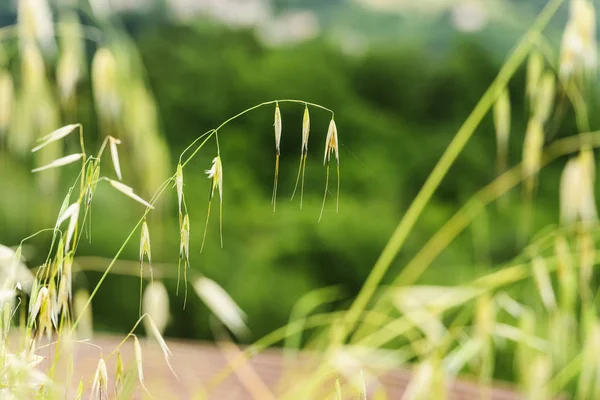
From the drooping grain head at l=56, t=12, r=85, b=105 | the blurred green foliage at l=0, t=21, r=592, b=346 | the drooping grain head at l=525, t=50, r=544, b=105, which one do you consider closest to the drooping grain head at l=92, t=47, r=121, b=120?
the drooping grain head at l=56, t=12, r=85, b=105

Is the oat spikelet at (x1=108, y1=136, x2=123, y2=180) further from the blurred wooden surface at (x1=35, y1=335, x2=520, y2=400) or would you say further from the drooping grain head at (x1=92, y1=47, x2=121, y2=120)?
the blurred wooden surface at (x1=35, y1=335, x2=520, y2=400)

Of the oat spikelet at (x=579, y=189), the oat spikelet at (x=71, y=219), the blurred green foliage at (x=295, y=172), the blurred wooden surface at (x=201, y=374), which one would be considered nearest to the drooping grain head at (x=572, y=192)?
the oat spikelet at (x=579, y=189)

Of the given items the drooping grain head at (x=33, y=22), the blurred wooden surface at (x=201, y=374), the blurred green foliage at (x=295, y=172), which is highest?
the drooping grain head at (x=33, y=22)

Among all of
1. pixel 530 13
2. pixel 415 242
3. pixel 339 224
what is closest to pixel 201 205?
pixel 339 224

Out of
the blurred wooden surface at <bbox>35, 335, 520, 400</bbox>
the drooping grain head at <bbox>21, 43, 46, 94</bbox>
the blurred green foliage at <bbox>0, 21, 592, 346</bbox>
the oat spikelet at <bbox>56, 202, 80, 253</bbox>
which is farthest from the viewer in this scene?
the blurred green foliage at <bbox>0, 21, 592, 346</bbox>

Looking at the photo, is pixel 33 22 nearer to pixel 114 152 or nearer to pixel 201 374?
pixel 114 152

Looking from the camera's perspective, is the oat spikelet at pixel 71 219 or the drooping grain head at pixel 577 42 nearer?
the oat spikelet at pixel 71 219

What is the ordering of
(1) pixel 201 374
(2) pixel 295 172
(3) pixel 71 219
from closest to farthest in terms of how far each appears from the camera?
(3) pixel 71 219
(1) pixel 201 374
(2) pixel 295 172

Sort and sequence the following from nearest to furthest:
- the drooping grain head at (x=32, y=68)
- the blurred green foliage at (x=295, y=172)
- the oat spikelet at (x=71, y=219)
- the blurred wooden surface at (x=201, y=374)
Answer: the oat spikelet at (x=71, y=219), the drooping grain head at (x=32, y=68), the blurred wooden surface at (x=201, y=374), the blurred green foliage at (x=295, y=172)

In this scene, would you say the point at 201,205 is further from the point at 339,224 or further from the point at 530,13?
the point at 530,13

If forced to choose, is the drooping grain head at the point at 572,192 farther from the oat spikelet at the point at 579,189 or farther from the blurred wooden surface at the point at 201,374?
the blurred wooden surface at the point at 201,374

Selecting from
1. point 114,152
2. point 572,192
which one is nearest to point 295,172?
point 572,192
